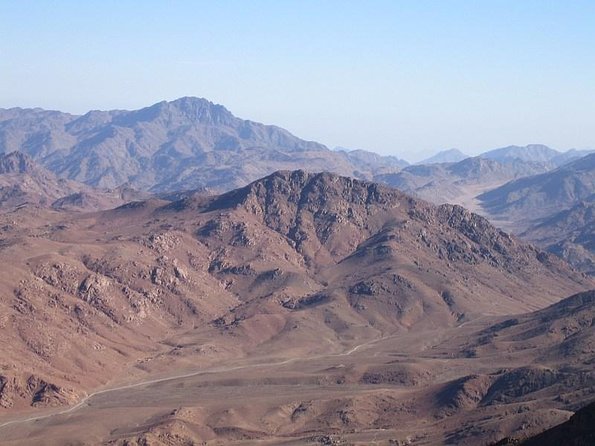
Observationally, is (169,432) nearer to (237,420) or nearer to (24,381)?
(237,420)

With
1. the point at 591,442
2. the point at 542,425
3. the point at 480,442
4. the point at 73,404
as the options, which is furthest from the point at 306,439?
the point at 591,442

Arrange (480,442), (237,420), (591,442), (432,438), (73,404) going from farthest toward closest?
(73,404) < (237,420) < (432,438) < (480,442) < (591,442)

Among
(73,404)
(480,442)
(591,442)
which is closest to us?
(591,442)

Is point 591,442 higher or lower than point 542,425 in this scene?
higher

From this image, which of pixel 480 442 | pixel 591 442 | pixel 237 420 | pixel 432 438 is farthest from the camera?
pixel 237 420

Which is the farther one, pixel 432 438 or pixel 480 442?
pixel 432 438

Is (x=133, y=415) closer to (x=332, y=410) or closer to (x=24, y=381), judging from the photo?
(x=24, y=381)

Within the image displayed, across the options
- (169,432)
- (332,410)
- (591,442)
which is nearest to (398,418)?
(332,410)

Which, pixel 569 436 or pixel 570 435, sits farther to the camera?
pixel 570 435

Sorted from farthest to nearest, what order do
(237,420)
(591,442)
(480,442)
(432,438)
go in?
(237,420), (432,438), (480,442), (591,442)
